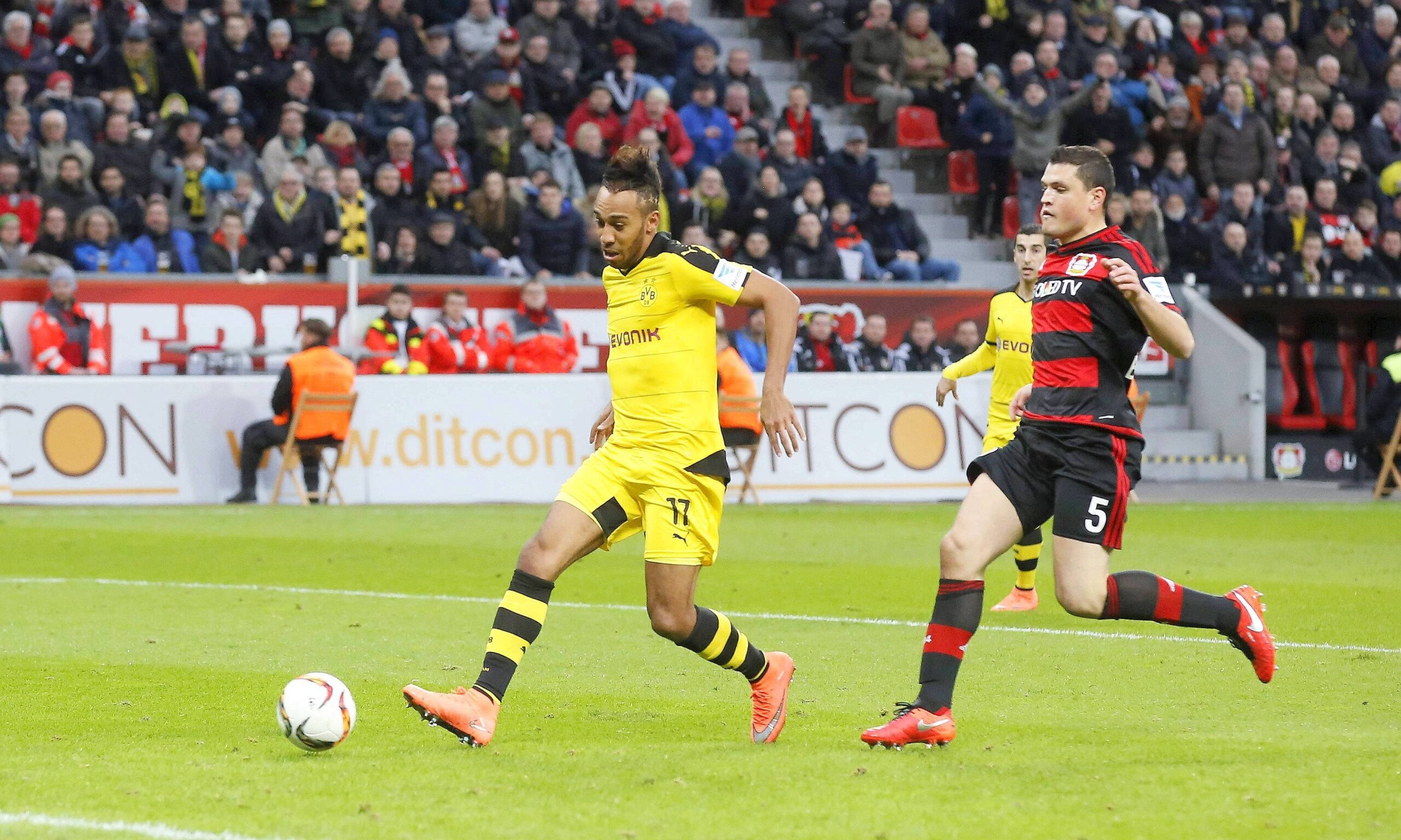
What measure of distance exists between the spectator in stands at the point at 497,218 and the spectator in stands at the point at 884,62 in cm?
675

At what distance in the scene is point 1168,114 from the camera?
26.4 metres

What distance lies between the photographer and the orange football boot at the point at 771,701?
6.38 meters

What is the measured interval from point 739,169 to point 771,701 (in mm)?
17540

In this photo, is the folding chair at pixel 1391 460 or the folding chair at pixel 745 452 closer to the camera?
the folding chair at pixel 745 452

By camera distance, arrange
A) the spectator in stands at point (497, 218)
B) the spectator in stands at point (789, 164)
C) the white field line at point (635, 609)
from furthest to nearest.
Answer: the spectator in stands at point (789, 164) < the spectator in stands at point (497, 218) < the white field line at point (635, 609)

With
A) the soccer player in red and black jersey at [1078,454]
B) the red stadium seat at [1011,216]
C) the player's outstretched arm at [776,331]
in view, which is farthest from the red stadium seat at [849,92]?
the player's outstretched arm at [776,331]

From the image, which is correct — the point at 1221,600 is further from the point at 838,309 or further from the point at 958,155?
the point at 958,155

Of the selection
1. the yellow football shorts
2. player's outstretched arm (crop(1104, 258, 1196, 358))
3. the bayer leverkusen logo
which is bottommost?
the yellow football shorts

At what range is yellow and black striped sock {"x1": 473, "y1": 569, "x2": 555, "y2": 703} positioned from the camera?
6270mm

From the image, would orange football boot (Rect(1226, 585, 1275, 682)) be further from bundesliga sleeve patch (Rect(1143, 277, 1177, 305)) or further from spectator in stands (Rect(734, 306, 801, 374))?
spectator in stands (Rect(734, 306, 801, 374))

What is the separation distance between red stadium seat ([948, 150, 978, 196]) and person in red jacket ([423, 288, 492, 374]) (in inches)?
343

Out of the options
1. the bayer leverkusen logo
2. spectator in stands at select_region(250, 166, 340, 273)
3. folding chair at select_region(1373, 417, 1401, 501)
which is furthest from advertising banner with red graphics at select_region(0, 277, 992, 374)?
the bayer leverkusen logo

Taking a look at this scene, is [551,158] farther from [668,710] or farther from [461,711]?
[461,711]

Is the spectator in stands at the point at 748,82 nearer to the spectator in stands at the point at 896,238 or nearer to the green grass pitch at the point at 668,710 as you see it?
the spectator in stands at the point at 896,238
